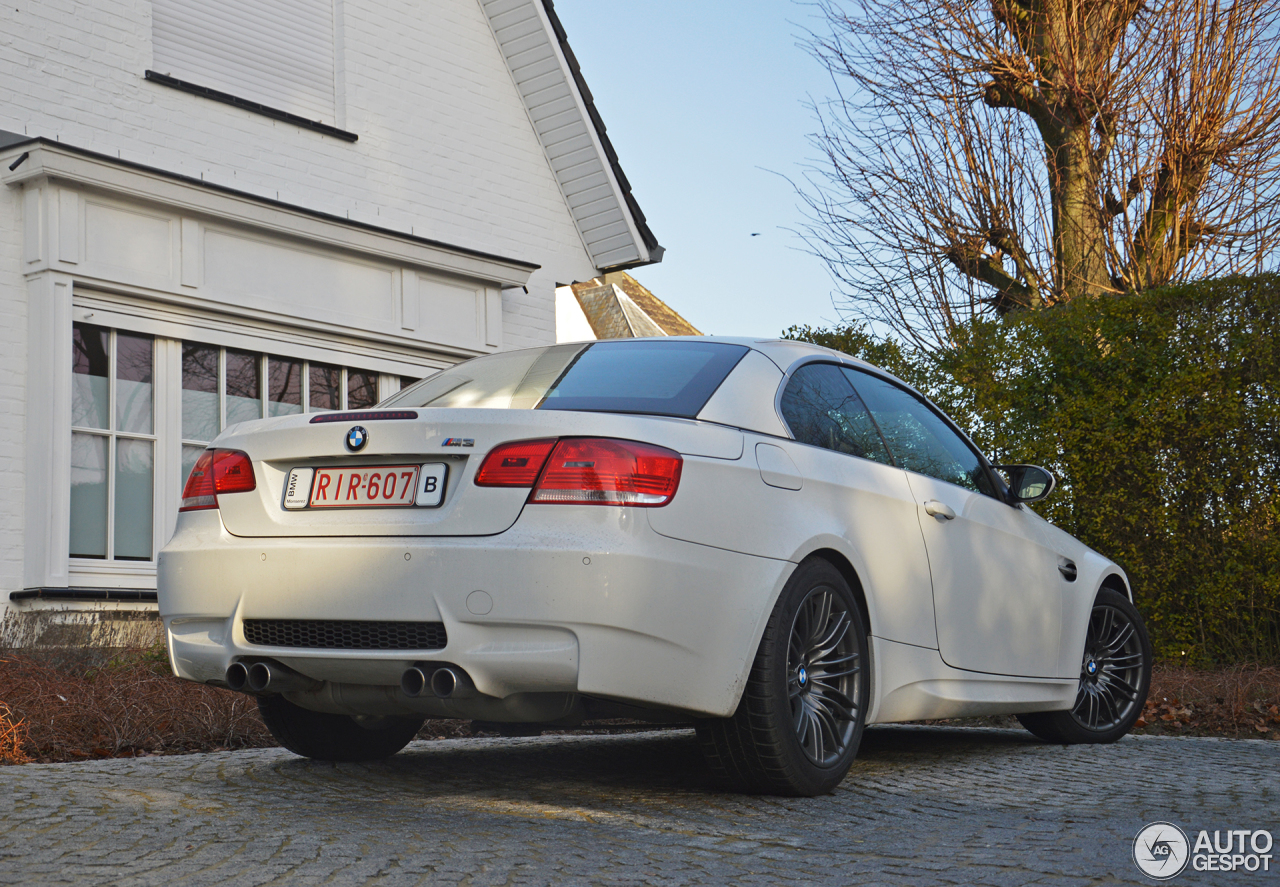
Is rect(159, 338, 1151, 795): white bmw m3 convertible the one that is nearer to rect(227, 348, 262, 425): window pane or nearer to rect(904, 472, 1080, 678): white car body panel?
rect(904, 472, 1080, 678): white car body panel

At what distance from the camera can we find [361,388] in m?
11.0

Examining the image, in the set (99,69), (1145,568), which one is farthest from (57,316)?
(1145,568)

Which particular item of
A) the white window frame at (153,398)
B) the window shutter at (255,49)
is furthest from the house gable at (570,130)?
the white window frame at (153,398)

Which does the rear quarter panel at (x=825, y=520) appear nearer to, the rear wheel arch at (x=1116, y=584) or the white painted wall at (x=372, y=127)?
the rear wheel arch at (x=1116, y=584)

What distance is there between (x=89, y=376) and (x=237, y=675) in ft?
18.8

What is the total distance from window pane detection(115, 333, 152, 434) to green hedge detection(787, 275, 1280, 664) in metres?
6.00

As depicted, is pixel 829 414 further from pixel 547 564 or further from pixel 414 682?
pixel 414 682

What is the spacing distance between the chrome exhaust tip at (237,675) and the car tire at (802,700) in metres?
1.37

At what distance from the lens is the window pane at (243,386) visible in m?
9.95

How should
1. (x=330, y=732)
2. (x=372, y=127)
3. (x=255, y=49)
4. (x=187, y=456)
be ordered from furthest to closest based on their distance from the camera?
(x=372, y=127) < (x=255, y=49) < (x=187, y=456) < (x=330, y=732)

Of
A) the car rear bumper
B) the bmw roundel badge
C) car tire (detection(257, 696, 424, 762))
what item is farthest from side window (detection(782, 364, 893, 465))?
car tire (detection(257, 696, 424, 762))

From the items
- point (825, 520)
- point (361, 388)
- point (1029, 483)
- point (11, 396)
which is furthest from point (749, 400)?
point (361, 388)

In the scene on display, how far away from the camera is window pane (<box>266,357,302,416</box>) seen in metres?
10.2

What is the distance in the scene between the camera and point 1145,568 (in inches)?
348
